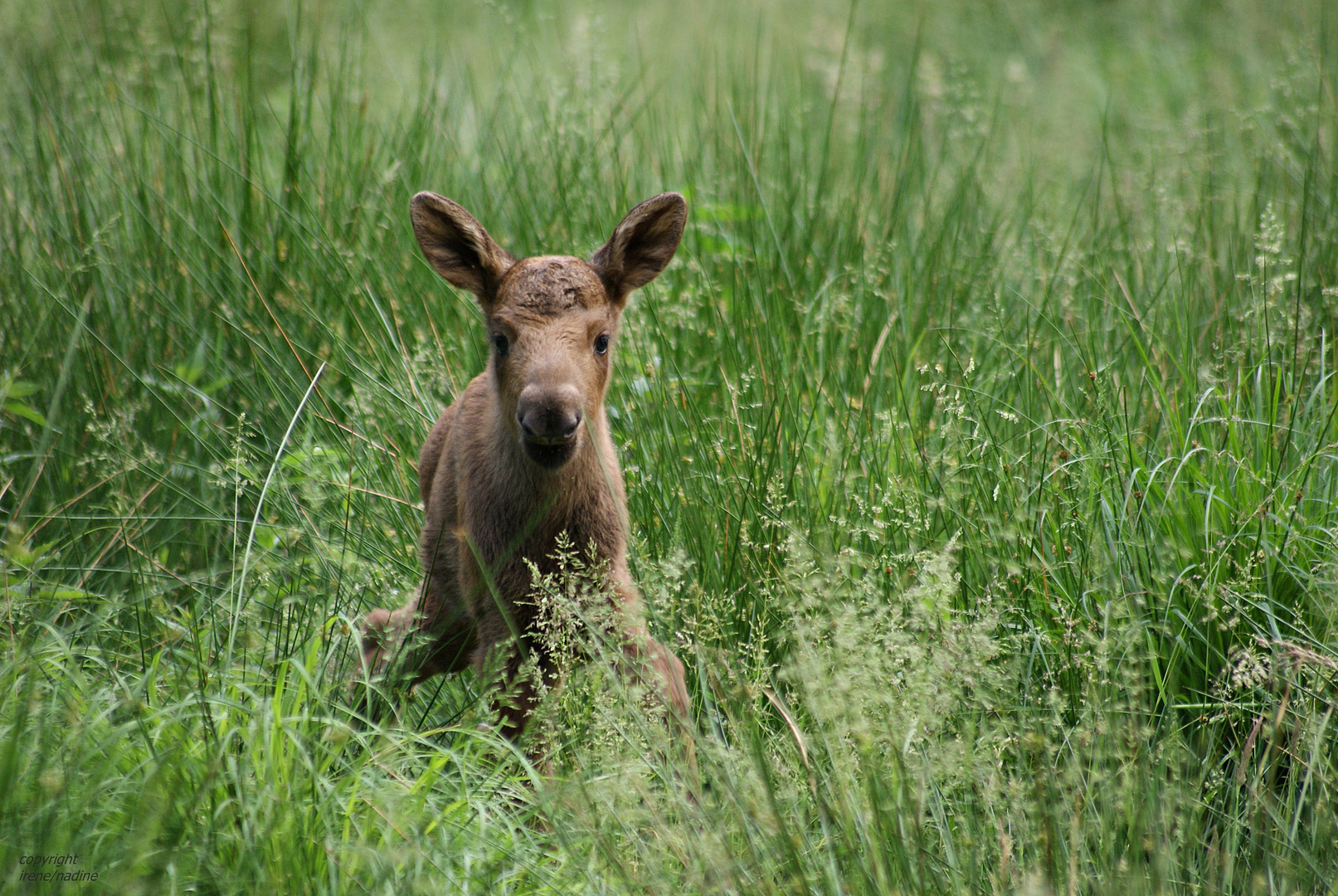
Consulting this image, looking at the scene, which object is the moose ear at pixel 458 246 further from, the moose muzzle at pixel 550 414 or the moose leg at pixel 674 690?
the moose leg at pixel 674 690

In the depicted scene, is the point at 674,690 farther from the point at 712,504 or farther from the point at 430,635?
the point at 430,635

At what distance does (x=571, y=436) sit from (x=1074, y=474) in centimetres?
153

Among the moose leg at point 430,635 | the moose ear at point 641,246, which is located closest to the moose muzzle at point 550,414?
the moose leg at point 430,635

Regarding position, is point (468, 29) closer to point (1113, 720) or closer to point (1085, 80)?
point (1085, 80)

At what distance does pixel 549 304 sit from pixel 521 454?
0.47 metres

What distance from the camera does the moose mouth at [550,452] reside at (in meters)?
3.28

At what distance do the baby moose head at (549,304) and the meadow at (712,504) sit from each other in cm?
46

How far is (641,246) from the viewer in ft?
12.6

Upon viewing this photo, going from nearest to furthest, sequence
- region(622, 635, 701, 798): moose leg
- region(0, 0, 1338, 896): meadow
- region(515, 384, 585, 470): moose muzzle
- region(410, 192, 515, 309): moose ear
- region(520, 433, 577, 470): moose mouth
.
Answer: region(0, 0, 1338, 896): meadow → region(622, 635, 701, 798): moose leg → region(515, 384, 585, 470): moose muzzle → region(520, 433, 577, 470): moose mouth → region(410, 192, 515, 309): moose ear

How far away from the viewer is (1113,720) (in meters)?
2.52

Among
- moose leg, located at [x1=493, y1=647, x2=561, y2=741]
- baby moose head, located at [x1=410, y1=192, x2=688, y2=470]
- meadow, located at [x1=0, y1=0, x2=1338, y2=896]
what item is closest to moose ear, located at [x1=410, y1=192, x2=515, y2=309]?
baby moose head, located at [x1=410, y1=192, x2=688, y2=470]

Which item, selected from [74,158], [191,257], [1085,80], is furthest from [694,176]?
[1085,80]

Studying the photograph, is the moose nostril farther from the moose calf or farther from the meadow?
the meadow

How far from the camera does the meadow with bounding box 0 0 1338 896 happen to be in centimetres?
235
